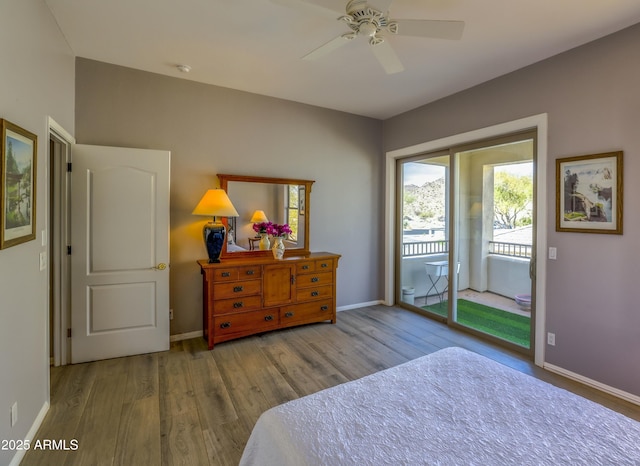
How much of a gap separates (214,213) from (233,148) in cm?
96

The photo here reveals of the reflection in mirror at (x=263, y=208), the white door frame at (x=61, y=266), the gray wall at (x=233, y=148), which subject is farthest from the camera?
the reflection in mirror at (x=263, y=208)

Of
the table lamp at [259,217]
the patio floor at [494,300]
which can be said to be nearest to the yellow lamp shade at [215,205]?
the table lamp at [259,217]

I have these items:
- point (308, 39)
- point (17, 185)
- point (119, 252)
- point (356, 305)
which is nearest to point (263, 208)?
point (119, 252)

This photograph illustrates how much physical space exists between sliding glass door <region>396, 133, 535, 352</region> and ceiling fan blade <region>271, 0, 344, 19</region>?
7.73ft

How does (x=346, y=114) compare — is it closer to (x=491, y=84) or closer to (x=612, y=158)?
Answer: (x=491, y=84)

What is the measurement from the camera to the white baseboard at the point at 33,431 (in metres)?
1.74

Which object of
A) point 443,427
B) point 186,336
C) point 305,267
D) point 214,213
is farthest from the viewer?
point 305,267

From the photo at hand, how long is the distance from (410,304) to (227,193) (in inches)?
118

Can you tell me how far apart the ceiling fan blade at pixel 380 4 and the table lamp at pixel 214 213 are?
7.25ft

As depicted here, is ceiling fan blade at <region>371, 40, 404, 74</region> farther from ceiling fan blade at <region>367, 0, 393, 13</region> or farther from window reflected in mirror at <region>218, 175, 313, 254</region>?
window reflected in mirror at <region>218, 175, 313, 254</region>

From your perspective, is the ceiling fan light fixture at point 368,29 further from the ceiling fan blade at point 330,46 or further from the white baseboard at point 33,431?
the white baseboard at point 33,431

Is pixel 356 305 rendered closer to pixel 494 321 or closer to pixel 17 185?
pixel 494 321

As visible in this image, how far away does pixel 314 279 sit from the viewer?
3.96 meters

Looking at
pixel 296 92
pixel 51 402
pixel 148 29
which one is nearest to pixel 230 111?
pixel 296 92
